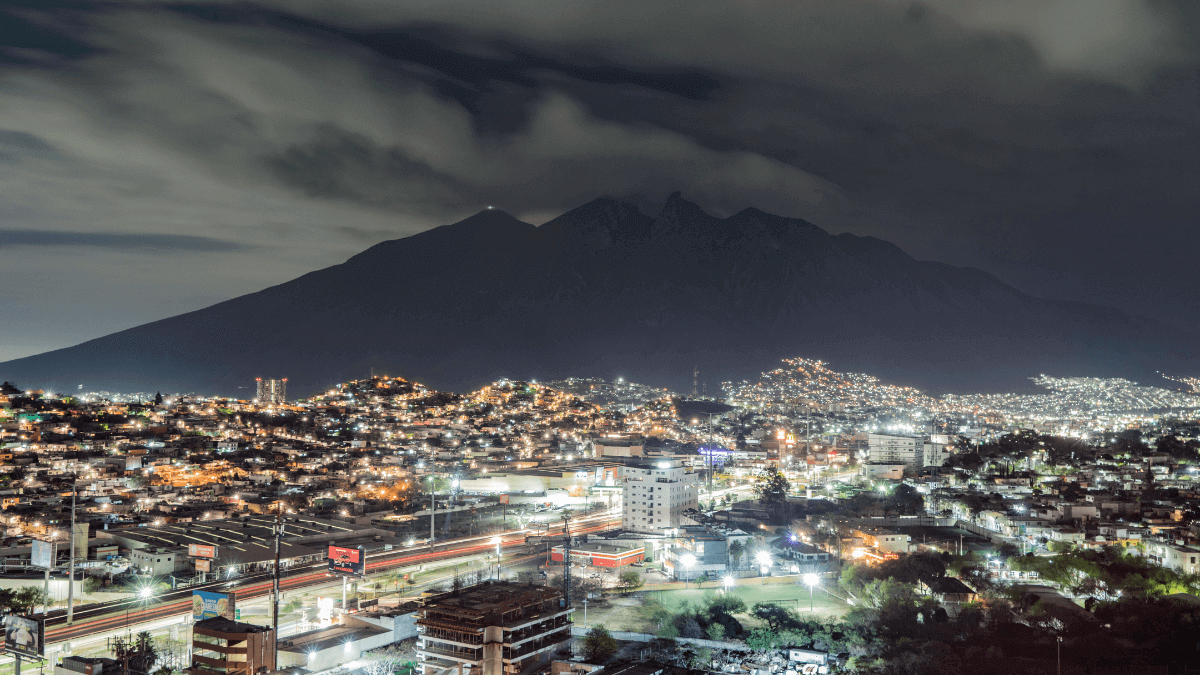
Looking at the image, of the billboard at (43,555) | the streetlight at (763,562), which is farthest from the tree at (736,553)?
the billboard at (43,555)

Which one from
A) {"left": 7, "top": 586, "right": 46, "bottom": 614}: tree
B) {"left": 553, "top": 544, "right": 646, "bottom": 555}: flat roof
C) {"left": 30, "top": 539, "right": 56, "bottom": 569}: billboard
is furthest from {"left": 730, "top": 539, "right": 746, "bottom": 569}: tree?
{"left": 7, "top": 586, "right": 46, "bottom": 614}: tree

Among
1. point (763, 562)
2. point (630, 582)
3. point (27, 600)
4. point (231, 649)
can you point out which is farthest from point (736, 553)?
point (27, 600)

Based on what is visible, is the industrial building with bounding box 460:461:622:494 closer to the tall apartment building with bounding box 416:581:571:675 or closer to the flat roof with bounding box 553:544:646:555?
the flat roof with bounding box 553:544:646:555

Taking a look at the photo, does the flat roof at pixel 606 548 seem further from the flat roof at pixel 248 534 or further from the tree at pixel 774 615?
the flat roof at pixel 248 534

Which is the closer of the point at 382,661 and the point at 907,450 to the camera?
the point at 382,661

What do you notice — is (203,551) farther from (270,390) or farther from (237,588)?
(270,390)

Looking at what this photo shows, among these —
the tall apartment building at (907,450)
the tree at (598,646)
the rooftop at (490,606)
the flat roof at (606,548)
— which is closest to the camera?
the rooftop at (490,606)
